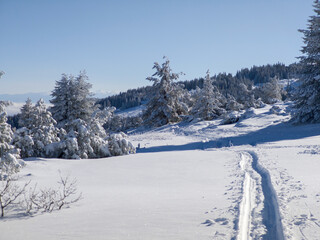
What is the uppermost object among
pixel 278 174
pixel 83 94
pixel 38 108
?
pixel 83 94

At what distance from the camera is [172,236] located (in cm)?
434

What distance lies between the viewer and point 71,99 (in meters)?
23.2

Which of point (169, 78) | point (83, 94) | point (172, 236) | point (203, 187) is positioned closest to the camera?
point (172, 236)

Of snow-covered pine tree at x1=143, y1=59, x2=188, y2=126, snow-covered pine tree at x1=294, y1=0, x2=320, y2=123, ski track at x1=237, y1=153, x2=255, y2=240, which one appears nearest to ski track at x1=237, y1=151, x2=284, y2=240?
ski track at x1=237, y1=153, x2=255, y2=240

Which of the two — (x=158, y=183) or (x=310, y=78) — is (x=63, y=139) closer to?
(x=158, y=183)

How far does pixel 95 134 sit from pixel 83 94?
862cm

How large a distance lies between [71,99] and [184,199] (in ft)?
63.7

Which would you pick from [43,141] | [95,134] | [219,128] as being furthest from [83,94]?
[219,128]

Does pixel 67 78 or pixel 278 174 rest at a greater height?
pixel 67 78

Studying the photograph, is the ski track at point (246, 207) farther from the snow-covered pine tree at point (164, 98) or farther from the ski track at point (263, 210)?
the snow-covered pine tree at point (164, 98)

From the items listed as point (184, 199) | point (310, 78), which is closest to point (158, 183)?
point (184, 199)

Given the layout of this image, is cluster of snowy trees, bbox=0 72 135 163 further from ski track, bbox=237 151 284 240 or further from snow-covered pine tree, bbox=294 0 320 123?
snow-covered pine tree, bbox=294 0 320 123

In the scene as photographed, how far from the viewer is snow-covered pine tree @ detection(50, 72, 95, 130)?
22.9 metres

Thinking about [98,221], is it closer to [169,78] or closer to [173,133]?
[173,133]
